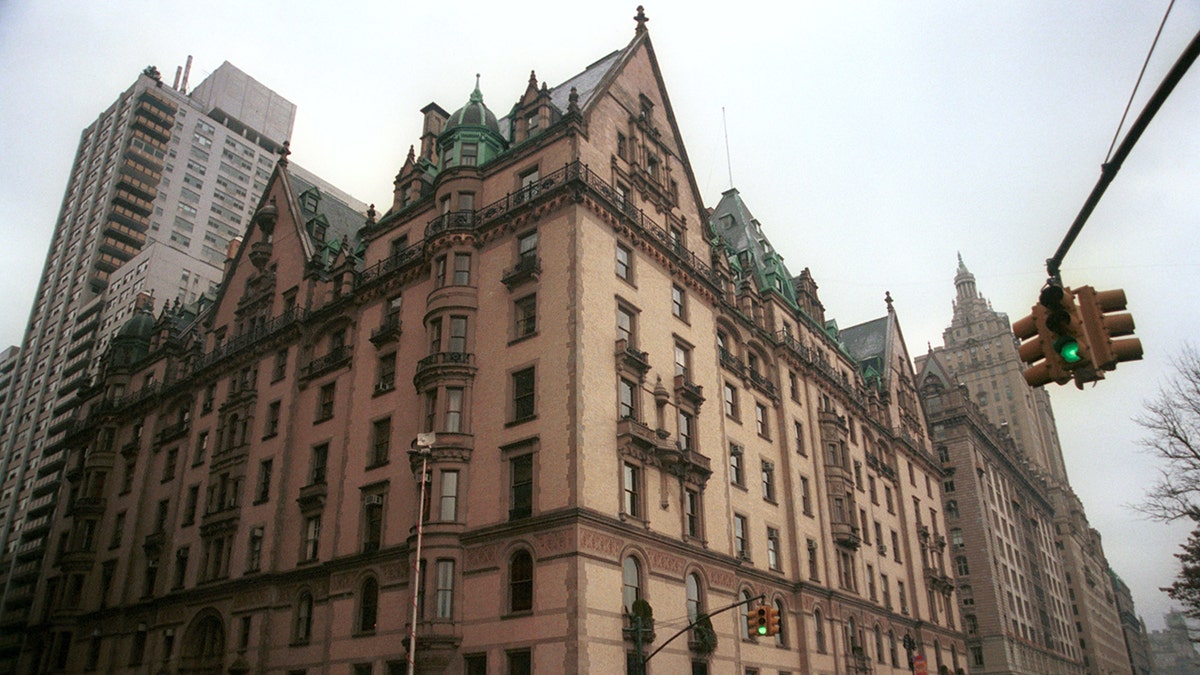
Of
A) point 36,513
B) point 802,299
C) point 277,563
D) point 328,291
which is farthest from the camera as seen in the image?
point 36,513

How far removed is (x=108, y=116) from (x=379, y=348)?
12678cm

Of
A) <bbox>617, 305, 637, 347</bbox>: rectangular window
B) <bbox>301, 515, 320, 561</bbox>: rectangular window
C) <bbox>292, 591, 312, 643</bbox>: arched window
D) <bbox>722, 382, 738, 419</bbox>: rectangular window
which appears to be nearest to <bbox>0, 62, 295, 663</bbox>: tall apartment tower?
<bbox>301, 515, 320, 561</bbox>: rectangular window

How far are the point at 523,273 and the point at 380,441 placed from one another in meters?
12.3

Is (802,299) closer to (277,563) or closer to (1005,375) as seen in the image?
(277,563)

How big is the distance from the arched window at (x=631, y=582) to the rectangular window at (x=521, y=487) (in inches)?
191

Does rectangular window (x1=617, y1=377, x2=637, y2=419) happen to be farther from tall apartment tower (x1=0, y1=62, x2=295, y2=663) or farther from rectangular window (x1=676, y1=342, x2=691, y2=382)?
tall apartment tower (x1=0, y1=62, x2=295, y2=663)

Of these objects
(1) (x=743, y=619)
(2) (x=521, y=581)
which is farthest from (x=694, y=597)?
(2) (x=521, y=581)

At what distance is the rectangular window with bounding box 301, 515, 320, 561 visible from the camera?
47.3 metres

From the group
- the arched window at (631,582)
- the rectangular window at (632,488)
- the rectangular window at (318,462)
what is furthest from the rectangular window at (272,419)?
the arched window at (631,582)

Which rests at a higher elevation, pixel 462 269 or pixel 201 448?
pixel 462 269

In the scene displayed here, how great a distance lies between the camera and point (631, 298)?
1761 inches

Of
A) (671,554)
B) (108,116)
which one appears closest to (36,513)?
(108,116)

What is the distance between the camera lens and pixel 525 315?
42.3 m

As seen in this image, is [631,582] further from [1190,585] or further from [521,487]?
[1190,585]
